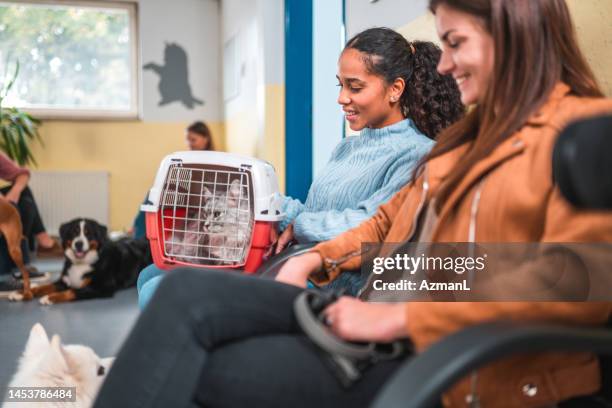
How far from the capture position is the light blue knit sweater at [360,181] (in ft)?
5.20

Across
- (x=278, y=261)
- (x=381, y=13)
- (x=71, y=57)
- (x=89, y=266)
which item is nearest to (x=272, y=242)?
(x=278, y=261)

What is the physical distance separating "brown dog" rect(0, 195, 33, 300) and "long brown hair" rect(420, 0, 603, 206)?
12.3ft

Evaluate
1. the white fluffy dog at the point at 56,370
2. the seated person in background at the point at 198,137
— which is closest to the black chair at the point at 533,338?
the white fluffy dog at the point at 56,370

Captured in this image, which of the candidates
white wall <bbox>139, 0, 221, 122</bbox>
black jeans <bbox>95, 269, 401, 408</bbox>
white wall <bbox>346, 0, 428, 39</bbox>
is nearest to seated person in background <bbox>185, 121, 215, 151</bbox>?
white wall <bbox>139, 0, 221, 122</bbox>

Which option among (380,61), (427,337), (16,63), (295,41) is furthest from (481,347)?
(16,63)

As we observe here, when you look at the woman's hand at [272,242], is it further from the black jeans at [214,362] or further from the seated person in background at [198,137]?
the seated person in background at [198,137]

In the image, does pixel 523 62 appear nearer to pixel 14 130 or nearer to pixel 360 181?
pixel 360 181

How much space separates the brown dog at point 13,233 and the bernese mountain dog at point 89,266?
0.08 meters

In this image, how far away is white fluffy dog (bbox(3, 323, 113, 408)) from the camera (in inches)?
70.4

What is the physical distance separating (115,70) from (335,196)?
228 inches

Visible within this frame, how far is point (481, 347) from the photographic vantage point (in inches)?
24.8

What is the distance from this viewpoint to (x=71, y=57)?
22.2 feet

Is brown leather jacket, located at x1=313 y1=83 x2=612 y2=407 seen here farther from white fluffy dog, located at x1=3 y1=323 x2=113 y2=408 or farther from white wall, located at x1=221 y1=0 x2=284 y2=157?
white wall, located at x1=221 y1=0 x2=284 y2=157

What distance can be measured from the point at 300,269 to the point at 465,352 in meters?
0.62
